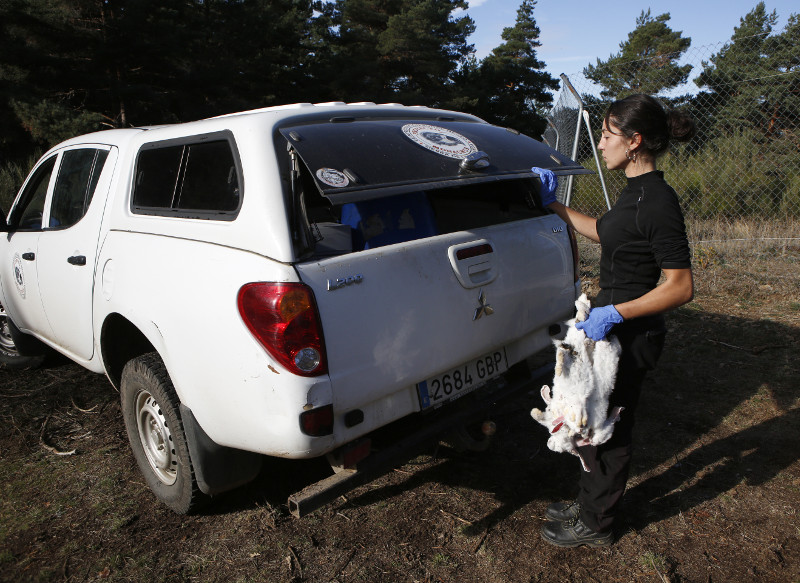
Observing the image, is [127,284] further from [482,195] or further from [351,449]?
[482,195]

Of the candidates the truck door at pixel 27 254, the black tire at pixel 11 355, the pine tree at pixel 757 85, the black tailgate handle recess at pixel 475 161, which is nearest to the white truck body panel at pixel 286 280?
the black tailgate handle recess at pixel 475 161

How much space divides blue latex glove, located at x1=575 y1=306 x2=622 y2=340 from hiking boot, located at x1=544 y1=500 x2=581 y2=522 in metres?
0.87

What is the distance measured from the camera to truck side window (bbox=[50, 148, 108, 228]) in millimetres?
3688

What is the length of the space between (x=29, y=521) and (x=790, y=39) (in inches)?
533

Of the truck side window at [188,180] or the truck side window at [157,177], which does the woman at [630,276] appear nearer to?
the truck side window at [188,180]

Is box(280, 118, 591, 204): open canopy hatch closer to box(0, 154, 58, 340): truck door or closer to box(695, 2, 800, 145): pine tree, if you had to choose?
box(0, 154, 58, 340): truck door

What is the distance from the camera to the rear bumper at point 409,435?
2520mm

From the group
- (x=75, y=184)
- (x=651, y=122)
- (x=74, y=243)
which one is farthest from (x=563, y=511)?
(x=75, y=184)

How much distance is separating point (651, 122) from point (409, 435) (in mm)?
1720

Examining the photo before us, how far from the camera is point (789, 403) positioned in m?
4.12

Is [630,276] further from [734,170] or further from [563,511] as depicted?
[734,170]

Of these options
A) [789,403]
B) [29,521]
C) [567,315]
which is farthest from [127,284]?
[789,403]

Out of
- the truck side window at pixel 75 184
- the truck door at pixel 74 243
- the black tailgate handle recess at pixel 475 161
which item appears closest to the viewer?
the black tailgate handle recess at pixel 475 161

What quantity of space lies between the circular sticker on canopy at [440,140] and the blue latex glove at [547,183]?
1.13ft
